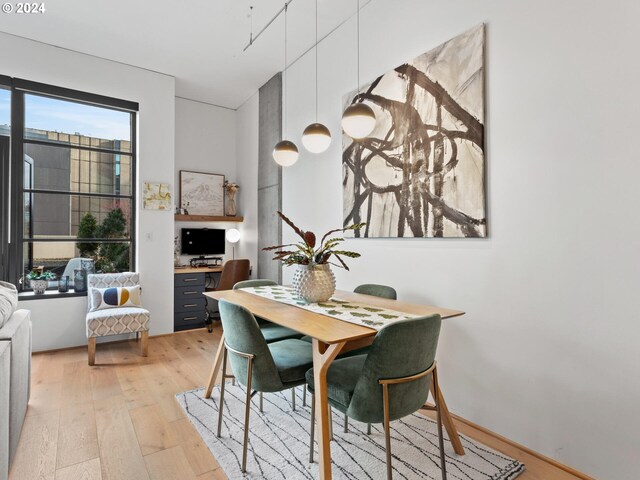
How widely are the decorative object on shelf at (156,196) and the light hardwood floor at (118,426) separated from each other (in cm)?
177

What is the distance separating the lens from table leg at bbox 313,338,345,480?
1.62 m

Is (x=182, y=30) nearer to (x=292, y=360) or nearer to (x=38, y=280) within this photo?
(x=38, y=280)

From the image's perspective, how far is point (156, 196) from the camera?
4.36 m

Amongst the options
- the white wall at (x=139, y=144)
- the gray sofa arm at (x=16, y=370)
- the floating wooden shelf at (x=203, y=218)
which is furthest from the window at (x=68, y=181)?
→ the gray sofa arm at (x=16, y=370)

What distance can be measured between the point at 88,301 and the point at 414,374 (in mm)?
3706

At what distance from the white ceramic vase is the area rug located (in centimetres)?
84

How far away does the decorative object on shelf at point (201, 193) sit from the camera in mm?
5215

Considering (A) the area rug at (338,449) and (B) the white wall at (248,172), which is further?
(B) the white wall at (248,172)

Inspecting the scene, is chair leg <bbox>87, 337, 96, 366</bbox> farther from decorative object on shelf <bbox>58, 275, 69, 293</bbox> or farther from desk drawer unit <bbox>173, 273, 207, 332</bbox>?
desk drawer unit <bbox>173, 273, 207, 332</bbox>

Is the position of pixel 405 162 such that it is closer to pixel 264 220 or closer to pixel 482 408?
pixel 482 408

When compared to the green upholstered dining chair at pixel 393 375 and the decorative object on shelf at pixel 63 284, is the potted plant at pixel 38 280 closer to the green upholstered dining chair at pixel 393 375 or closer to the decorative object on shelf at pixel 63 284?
the decorative object on shelf at pixel 63 284

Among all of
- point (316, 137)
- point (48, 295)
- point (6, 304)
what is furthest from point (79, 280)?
point (316, 137)

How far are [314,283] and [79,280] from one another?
3.22 metres

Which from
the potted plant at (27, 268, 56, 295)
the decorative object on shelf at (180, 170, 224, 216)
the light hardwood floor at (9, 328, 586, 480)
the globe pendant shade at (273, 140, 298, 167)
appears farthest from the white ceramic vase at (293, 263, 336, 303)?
the decorative object on shelf at (180, 170, 224, 216)
